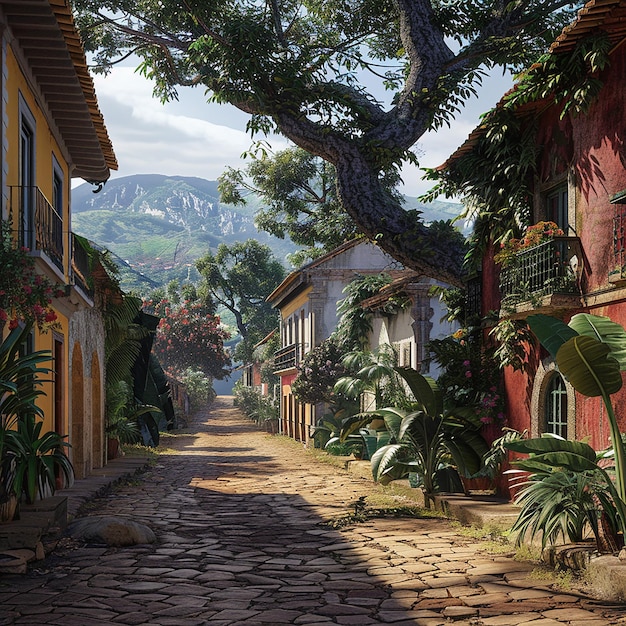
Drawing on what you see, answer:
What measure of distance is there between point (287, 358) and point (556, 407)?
93.8ft

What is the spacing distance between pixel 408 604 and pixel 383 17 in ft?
49.5

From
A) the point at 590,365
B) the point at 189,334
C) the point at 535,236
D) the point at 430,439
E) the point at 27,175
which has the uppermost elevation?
the point at 189,334

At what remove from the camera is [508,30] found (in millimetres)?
17641

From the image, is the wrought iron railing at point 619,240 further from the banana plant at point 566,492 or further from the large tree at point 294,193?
the large tree at point 294,193

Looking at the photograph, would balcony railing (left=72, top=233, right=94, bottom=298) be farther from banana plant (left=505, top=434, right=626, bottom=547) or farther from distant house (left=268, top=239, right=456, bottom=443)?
banana plant (left=505, top=434, right=626, bottom=547)

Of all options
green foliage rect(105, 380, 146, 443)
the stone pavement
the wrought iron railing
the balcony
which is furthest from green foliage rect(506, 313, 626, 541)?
green foliage rect(105, 380, 146, 443)

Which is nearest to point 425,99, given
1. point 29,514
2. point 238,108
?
point 238,108

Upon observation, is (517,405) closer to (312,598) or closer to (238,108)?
(312,598)

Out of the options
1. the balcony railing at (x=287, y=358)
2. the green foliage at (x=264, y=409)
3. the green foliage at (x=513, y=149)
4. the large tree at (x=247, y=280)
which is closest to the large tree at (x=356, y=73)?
the green foliage at (x=513, y=149)

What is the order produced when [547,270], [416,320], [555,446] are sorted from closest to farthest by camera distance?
[555,446] < [547,270] < [416,320]

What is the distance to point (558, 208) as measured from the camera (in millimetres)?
11891

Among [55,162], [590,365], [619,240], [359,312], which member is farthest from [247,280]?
[590,365]

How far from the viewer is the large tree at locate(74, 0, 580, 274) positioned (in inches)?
619

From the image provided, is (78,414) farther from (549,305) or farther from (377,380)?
(549,305)
